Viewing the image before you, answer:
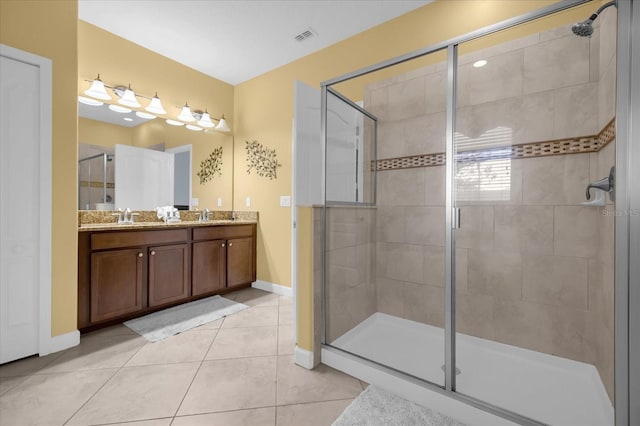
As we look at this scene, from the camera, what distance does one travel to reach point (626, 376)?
1.03 m

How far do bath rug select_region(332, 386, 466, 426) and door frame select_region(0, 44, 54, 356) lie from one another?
2039 millimetres

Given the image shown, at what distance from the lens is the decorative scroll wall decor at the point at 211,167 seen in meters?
3.53

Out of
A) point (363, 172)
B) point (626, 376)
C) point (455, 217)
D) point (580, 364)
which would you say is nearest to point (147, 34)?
point (363, 172)

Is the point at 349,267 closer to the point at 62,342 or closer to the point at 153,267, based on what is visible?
the point at 153,267

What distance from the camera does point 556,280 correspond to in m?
1.73

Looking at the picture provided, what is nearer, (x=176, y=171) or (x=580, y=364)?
(x=580, y=364)

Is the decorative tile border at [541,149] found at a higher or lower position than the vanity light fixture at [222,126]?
lower

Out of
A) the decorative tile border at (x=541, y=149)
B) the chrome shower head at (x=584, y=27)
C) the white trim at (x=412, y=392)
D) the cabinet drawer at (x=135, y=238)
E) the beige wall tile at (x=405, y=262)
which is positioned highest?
the chrome shower head at (x=584, y=27)

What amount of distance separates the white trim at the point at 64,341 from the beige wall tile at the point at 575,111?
3546 millimetres

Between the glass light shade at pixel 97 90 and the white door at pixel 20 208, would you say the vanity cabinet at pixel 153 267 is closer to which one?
the white door at pixel 20 208

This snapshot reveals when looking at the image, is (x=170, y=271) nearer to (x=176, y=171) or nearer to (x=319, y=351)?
(x=176, y=171)

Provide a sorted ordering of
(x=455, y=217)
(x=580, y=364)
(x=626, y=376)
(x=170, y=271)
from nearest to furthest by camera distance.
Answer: (x=626, y=376) → (x=455, y=217) → (x=580, y=364) → (x=170, y=271)

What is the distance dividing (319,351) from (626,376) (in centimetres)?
142

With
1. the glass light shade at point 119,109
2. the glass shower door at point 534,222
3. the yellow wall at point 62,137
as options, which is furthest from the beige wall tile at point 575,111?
the glass light shade at point 119,109
